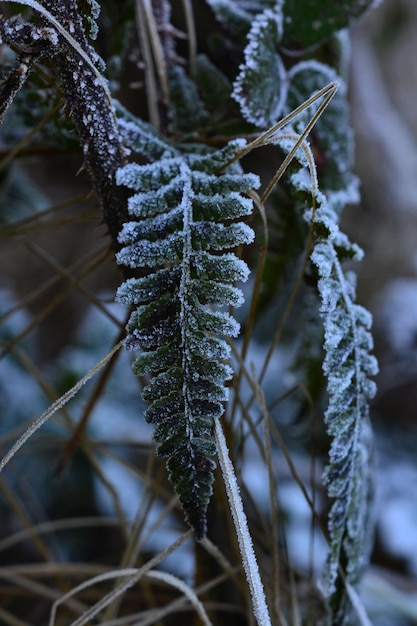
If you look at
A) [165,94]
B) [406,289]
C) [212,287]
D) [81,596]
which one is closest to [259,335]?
[406,289]

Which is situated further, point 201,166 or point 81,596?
point 81,596

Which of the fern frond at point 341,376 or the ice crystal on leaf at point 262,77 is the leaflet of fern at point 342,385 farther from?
the ice crystal on leaf at point 262,77

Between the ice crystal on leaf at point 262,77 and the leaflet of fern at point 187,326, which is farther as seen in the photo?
the ice crystal on leaf at point 262,77

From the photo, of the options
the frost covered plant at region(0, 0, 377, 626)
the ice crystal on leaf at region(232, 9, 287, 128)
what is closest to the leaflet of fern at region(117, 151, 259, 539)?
the frost covered plant at region(0, 0, 377, 626)

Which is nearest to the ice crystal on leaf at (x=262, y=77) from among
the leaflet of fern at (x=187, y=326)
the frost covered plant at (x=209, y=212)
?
the frost covered plant at (x=209, y=212)

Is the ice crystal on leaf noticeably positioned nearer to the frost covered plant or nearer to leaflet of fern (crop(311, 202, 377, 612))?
the frost covered plant

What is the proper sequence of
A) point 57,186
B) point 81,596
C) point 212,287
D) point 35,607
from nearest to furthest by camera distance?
point 212,287, point 81,596, point 35,607, point 57,186

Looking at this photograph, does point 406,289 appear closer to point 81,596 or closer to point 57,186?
point 81,596

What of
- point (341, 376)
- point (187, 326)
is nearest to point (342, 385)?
point (341, 376)
